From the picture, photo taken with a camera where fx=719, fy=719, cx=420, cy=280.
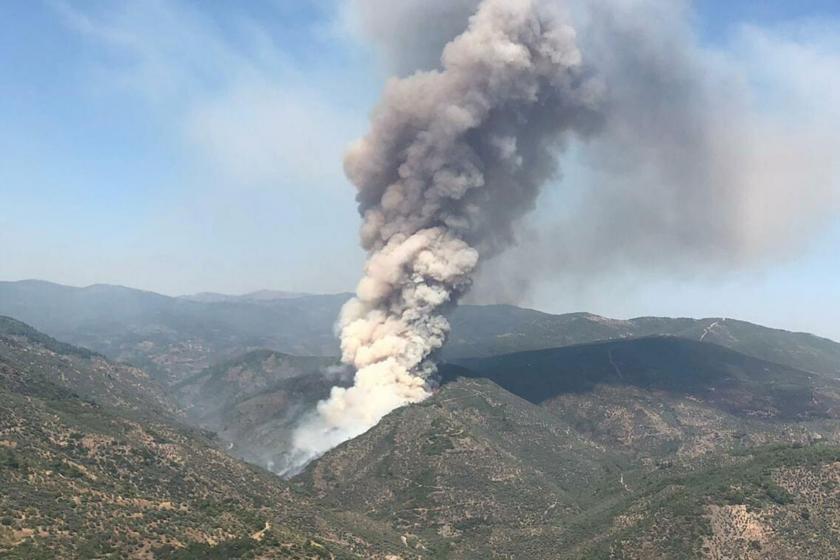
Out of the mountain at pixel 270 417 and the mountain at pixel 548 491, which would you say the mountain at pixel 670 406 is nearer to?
the mountain at pixel 548 491

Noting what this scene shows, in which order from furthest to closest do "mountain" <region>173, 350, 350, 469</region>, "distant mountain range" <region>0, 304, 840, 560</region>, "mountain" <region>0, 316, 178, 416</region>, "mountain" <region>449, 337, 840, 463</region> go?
A: "mountain" <region>449, 337, 840, 463</region> < "mountain" <region>173, 350, 350, 469</region> < "mountain" <region>0, 316, 178, 416</region> < "distant mountain range" <region>0, 304, 840, 560</region>

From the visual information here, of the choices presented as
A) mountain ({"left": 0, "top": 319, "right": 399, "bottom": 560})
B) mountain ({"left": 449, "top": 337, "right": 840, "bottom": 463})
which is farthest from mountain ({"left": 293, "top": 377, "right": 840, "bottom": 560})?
mountain ({"left": 0, "top": 319, "right": 399, "bottom": 560})

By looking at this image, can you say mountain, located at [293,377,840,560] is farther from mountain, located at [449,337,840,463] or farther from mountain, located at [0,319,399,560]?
mountain, located at [0,319,399,560]

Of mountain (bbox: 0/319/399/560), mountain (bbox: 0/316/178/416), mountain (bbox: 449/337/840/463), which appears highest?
mountain (bbox: 449/337/840/463)

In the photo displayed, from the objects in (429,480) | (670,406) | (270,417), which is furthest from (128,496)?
(670,406)

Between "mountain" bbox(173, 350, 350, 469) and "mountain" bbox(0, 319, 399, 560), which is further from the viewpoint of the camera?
"mountain" bbox(173, 350, 350, 469)

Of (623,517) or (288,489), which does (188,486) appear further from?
(623,517)

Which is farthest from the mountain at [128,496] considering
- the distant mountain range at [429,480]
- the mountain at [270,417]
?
the mountain at [270,417]

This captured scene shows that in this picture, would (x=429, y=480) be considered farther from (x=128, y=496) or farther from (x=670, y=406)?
(x=670, y=406)
